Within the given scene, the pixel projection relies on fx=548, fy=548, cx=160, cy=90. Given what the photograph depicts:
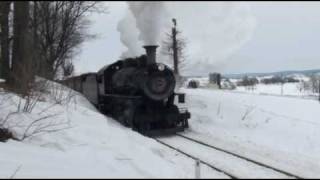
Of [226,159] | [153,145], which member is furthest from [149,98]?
[226,159]

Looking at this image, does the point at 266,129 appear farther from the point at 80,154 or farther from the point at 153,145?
the point at 80,154

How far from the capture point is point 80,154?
1062 cm

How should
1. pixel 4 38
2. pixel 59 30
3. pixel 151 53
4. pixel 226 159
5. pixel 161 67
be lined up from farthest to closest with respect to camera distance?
pixel 59 30, pixel 4 38, pixel 161 67, pixel 151 53, pixel 226 159

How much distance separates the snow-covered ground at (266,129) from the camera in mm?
12898

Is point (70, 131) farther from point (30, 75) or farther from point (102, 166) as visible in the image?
point (30, 75)

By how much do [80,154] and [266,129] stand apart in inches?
393

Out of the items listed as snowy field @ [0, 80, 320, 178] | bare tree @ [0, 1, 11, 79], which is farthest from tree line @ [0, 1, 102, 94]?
snowy field @ [0, 80, 320, 178]

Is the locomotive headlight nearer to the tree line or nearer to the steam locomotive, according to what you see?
the steam locomotive

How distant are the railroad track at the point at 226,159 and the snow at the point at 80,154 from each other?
0.29m

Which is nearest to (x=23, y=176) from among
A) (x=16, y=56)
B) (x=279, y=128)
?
(x=279, y=128)

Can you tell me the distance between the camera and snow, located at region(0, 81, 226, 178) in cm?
857

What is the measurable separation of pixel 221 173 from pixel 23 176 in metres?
3.77

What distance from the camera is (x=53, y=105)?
1622 cm

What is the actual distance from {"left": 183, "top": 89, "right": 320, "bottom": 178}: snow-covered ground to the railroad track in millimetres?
324
